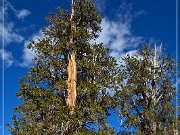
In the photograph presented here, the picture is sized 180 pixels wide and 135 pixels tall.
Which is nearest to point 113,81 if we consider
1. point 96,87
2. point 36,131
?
point 96,87

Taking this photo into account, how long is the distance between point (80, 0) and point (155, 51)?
33.2ft

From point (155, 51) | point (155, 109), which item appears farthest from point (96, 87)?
point (155, 51)

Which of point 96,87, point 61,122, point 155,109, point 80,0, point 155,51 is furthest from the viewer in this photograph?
point 155,51

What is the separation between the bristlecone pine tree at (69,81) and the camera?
1098 inches

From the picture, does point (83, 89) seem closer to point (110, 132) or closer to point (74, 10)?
point (110, 132)

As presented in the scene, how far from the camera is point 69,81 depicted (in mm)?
29891

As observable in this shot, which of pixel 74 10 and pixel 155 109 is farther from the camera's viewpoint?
pixel 155 109

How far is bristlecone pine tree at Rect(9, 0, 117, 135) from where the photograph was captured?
2789cm

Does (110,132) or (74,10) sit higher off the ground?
(74,10)

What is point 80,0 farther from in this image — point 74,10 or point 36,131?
point 36,131

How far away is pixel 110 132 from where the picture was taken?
92.3ft

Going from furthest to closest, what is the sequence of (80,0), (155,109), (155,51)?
(155,51) → (155,109) → (80,0)

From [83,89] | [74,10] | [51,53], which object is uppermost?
[74,10]

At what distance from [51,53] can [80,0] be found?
4.63 metres
